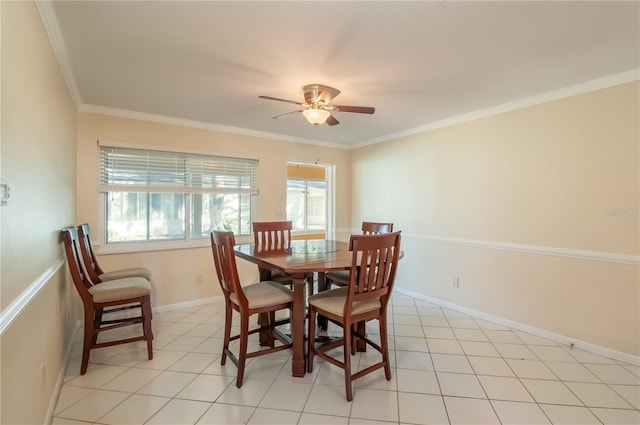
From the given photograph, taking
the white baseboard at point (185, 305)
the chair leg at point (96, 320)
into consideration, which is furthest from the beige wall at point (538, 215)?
the chair leg at point (96, 320)

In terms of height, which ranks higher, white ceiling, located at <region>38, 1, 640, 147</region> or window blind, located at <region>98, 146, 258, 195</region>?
white ceiling, located at <region>38, 1, 640, 147</region>

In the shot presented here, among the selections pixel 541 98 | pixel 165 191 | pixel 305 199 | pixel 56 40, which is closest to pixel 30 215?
pixel 56 40

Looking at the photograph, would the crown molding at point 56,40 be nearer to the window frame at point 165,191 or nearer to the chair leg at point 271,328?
the window frame at point 165,191

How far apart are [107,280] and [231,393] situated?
1.56 meters

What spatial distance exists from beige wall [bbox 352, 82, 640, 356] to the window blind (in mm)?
2262

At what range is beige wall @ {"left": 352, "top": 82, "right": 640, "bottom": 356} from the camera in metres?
2.37

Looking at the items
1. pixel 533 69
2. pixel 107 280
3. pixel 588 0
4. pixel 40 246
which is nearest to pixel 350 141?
pixel 533 69

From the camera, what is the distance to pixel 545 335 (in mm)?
2742

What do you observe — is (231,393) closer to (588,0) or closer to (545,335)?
(545,335)

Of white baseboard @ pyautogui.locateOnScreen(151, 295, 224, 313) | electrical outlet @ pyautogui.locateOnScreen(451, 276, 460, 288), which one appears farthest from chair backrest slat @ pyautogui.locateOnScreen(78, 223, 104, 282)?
electrical outlet @ pyautogui.locateOnScreen(451, 276, 460, 288)

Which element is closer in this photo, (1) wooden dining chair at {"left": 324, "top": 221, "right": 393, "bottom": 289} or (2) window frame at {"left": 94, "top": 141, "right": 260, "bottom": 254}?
(1) wooden dining chair at {"left": 324, "top": 221, "right": 393, "bottom": 289}

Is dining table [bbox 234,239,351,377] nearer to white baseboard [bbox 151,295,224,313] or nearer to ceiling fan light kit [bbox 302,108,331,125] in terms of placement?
ceiling fan light kit [bbox 302,108,331,125]

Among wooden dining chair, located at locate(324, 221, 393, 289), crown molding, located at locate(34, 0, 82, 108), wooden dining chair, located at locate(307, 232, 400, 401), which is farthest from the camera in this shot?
wooden dining chair, located at locate(324, 221, 393, 289)

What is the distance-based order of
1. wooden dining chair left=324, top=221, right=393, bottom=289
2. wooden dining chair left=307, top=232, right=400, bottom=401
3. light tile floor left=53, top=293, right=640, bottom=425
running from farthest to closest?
wooden dining chair left=324, top=221, right=393, bottom=289
wooden dining chair left=307, top=232, right=400, bottom=401
light tile floor left=53, top=293, right=640, bottom=425
